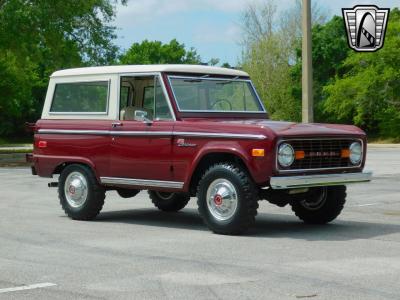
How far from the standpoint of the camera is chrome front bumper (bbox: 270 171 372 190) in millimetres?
9625

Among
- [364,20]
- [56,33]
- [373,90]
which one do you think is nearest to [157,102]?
[364,20]

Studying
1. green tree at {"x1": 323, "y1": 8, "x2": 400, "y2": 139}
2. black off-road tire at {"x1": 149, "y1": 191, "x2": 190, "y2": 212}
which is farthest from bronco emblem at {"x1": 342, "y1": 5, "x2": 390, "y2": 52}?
green tree at {"x1": 323, "y1": 8, "x2": 400, "y2": 139}

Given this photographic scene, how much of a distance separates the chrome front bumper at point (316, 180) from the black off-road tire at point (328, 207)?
2.05ft

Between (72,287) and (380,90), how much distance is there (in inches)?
2163

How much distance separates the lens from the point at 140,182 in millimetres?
11133

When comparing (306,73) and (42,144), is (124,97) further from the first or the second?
(306,73)

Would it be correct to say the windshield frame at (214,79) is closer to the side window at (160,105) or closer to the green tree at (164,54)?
the side window at (160,105)

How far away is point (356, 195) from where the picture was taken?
16141 mm

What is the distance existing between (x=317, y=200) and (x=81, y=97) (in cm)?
393

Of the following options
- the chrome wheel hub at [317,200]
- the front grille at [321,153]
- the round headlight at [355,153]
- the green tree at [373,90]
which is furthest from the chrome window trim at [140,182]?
the green tree at [373,90]

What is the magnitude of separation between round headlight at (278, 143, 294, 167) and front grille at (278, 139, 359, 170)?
0.18 ft

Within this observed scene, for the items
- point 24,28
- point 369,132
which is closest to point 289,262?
point 24,28

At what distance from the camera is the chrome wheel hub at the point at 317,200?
11273 millimetres

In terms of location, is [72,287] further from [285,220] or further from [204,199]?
[285,220]
